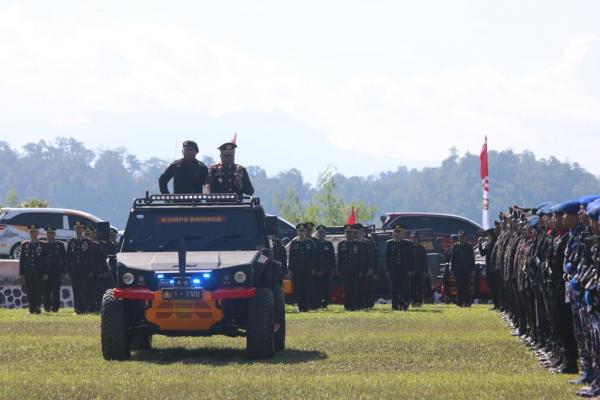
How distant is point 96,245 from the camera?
33656 millimetres

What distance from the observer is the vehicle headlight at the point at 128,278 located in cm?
1867

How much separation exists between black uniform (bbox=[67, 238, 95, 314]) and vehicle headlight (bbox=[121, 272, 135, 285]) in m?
14.7

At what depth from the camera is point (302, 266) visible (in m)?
34.3

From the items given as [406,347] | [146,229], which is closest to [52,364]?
[146,229]

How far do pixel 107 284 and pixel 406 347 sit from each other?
14123 millimetres

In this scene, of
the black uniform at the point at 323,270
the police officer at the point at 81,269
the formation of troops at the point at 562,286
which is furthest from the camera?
the black uniform at the point at 323,270

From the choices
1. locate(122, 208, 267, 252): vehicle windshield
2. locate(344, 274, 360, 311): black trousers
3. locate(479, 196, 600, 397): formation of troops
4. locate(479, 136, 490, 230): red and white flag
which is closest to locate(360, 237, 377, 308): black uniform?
locate(344, 274, 360, 311): black trousers

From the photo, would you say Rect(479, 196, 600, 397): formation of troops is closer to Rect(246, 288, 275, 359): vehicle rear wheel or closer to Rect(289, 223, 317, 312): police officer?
Rect(246, 288, 275, 359): vehicle rear wheel

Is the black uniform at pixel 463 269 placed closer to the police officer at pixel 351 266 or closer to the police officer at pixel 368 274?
the police officer at pixel 368 274

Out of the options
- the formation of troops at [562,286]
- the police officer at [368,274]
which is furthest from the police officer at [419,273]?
the formation of troops at [562,286]

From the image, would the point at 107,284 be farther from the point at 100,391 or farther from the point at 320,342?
the point at 100,391

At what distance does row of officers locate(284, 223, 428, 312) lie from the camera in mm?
34188

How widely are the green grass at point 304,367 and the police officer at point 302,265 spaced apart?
24.4ft

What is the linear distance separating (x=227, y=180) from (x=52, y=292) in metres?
13.8
